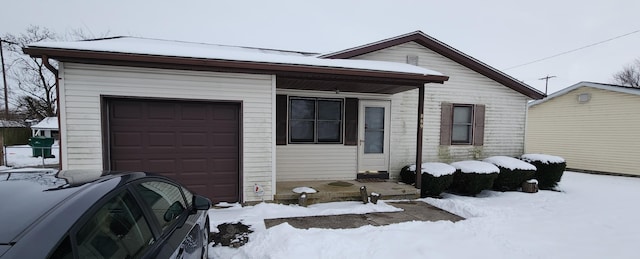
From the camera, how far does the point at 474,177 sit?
7.17 meters

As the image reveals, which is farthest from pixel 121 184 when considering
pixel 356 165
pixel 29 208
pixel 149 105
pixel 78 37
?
pixel 78 37

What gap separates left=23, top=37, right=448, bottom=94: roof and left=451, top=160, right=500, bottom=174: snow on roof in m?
2.52

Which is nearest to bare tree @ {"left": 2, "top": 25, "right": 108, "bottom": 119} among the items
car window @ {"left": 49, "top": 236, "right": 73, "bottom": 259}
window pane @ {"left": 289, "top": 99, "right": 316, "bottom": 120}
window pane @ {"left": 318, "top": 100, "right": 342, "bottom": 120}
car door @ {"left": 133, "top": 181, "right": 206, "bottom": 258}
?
window pane @ {"left": 289, "top": 99, "right": 316, "bottom": 120}

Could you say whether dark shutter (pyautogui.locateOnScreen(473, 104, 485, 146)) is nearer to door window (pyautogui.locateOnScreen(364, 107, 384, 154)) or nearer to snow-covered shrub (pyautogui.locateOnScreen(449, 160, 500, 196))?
snow-covered shrub (pyautogui.locateOnScreen(449, 160, 500, 196))

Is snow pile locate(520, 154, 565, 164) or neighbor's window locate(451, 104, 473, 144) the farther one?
neighbor's window locate(451, 104, 473, 144)

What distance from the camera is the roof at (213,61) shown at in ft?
14.9

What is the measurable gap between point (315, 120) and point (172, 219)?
5549 millimetres

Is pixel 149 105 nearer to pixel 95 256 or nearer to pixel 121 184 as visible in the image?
pixel 121 184

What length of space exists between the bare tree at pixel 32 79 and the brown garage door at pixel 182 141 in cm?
2464

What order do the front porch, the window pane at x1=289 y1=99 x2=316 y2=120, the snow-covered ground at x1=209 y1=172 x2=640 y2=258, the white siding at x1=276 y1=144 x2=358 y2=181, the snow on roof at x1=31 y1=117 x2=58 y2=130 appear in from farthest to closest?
the snow on roof at x1=31 y1=117 x2=58 y2=130
the window pane at x1=289 y1=99 x2=316 y2=120
the white siding at x1=276 y1=144 x2=358 y2=181
the front porch
the snow-covered ground at x1=209 y1=172 x2=640 y2=258

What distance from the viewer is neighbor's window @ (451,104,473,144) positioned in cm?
857

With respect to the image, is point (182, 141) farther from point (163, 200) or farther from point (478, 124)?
point (478, 124)

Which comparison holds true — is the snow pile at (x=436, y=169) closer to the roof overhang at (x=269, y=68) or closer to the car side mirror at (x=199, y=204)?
the roof overhang at (x=269, y=68)

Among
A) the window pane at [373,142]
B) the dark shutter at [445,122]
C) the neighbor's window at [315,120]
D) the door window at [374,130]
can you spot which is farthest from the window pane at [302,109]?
the dark shutter at [445,122]
